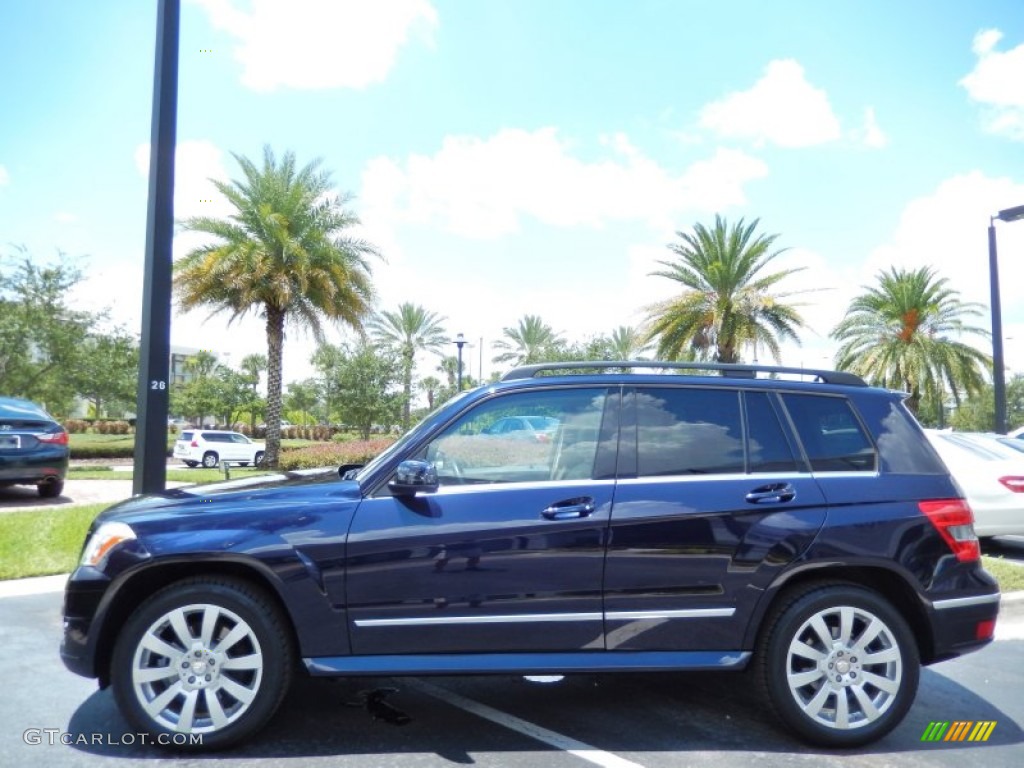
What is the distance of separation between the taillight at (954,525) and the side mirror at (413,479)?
8.03 ft

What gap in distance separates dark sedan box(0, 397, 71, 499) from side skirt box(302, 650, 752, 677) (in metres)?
8.65

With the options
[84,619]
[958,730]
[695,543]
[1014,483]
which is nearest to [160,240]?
[84,619]

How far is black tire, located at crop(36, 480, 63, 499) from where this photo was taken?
10891mm

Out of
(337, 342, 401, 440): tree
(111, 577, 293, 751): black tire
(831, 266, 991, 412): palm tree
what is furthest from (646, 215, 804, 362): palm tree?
(111, 577, 293, 751): black tire

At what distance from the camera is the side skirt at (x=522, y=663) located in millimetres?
3480

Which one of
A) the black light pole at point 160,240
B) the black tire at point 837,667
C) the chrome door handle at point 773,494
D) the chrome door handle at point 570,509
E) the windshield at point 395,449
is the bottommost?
the black tire at point 837,667

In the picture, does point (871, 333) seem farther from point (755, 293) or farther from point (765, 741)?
point (765, 741)

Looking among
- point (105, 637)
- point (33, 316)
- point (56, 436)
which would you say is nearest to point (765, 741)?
point (105, 637)

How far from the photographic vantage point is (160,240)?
7.40 meters

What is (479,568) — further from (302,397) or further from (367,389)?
(302,397)

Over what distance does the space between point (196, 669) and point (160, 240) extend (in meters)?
5.23

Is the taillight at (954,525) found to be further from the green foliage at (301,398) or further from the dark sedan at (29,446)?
the green foliage at (301,398)

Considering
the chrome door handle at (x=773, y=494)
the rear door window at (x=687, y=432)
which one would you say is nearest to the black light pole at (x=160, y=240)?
the rear door window at (x=687, y=432)

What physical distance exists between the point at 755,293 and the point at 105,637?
2227cm
